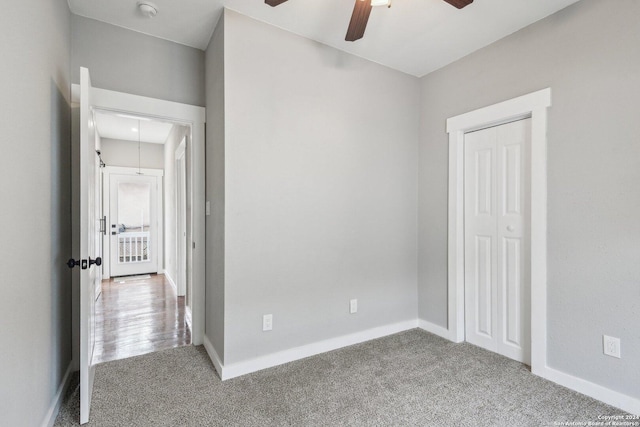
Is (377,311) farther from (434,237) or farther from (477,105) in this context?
(477,105)

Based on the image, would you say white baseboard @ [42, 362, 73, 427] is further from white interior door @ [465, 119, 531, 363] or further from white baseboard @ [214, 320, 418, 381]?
white interior door @ [465, 119, 531, 363]

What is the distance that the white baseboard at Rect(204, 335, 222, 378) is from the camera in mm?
2273

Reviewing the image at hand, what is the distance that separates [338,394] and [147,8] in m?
2.96

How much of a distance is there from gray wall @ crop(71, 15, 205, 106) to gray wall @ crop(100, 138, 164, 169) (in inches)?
161

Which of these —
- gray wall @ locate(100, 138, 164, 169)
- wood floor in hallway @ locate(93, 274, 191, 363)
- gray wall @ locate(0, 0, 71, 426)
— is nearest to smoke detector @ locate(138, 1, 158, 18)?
gray wall @ locate(0, 0, 71, 426)

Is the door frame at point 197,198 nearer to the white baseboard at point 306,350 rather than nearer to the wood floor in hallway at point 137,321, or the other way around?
the wood floor in hallway at point 137,321

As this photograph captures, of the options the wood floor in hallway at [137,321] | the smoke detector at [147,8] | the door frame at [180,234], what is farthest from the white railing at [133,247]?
the smoke detector at [147,8]

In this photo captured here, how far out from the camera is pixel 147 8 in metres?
2.18

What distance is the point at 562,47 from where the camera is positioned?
2.17m

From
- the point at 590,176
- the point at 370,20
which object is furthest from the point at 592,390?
the point at 370,20

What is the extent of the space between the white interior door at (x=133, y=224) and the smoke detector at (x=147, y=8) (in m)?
4.62

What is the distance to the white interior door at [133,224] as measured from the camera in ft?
19.7

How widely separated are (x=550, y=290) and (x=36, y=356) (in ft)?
10.3

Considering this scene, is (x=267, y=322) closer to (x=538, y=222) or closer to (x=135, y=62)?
(x=538, y=222)
